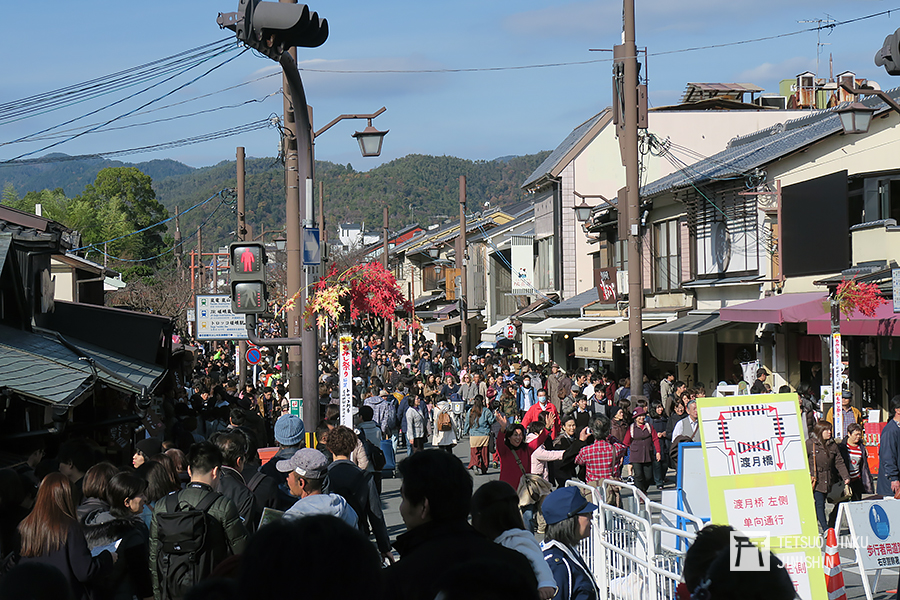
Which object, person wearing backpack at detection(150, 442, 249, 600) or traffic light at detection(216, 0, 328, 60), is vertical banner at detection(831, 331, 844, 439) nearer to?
traffic light at detection(216, 0, 328, 60)

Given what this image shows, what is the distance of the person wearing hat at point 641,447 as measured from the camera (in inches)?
555

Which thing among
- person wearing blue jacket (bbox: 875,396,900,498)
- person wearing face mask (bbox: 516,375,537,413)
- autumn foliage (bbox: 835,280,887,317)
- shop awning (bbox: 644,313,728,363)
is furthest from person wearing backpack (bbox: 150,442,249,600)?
shop awning (bbox: 644,313,728,363)

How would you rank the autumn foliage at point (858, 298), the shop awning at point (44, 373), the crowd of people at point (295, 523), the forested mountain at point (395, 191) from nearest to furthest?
the crowd of people at point (295, 523) < the shop awning at point (44, 373) < the autumn foliage at point (858, 298) < the forested mountain at point (395, 191)

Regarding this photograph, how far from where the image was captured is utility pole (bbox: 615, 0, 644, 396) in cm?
1788

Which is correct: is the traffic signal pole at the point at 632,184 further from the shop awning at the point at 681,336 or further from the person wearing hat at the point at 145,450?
the person wearing hat at the point at 145,450

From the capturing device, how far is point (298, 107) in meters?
9.58

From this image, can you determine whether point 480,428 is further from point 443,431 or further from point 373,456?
point 373,456

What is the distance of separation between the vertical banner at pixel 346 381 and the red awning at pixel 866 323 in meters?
9.44

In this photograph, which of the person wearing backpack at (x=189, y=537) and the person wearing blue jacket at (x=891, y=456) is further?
the person wearing blue jacket at (x=891, y=456)

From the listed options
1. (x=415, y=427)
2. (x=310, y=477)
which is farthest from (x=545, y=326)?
(x=310, y=477)

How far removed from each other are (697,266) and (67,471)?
1995cm

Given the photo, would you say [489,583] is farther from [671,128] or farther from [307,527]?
[671,128]

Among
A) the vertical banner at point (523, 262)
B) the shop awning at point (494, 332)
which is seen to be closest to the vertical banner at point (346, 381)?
the vertical banner at point (523, 262)

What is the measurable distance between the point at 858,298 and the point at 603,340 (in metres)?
11.3
